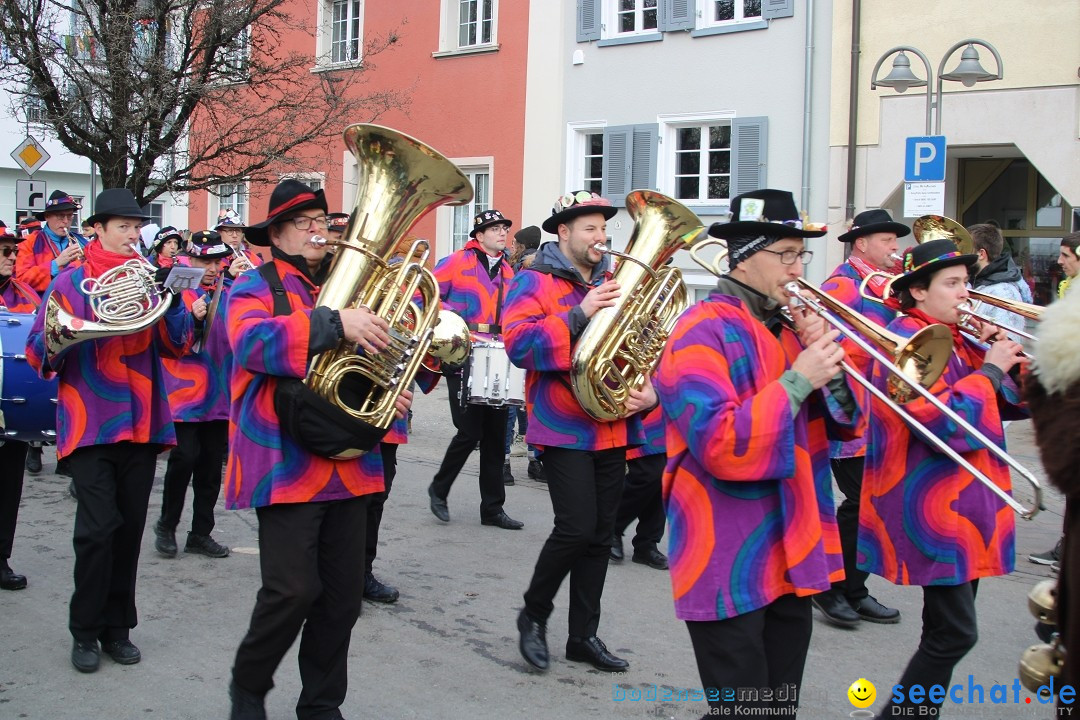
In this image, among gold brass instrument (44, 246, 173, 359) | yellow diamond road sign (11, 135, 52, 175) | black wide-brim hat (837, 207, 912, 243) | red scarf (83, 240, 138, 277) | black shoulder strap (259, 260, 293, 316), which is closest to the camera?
black shoulder strap (259, 260, 293, 316)

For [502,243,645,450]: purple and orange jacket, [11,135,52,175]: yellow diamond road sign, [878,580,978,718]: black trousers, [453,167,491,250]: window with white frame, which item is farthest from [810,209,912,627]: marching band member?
[11,135,52,175]: yellow diamond road sign

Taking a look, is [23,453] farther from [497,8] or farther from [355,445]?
[497,8]

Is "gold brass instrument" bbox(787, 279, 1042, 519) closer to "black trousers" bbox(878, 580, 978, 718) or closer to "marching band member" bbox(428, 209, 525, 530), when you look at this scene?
"black trousers" bbox(878, 580, 978, 718)

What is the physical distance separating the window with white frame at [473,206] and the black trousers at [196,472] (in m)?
12.3

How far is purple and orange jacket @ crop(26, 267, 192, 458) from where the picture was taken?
4.88 meters

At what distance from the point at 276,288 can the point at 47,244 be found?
729 cm

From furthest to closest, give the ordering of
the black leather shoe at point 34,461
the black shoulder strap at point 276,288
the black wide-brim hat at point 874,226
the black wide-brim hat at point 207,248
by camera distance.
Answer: the black leather shoe at point 34,461 → the black wide-brim hat at point 207,248 → the black wide-brim hat at point 874,226 → the black shoulder strap at point 276,288

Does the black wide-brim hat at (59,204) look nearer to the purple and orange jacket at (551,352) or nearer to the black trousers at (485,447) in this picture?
the black trousers at (485,447)

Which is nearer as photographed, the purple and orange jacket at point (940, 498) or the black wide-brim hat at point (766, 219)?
the black wide-brim hat at point (766, 219)

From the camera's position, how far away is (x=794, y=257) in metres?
3.38

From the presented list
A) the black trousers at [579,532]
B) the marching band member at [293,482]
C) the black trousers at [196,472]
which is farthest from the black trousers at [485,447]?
the marching band member at [293,482]

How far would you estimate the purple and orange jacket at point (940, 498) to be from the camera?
3924 millimetres

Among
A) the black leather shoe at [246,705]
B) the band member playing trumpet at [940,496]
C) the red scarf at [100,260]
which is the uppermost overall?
the red scarf at [100,260]

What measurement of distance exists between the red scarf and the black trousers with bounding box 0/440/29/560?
135cm
